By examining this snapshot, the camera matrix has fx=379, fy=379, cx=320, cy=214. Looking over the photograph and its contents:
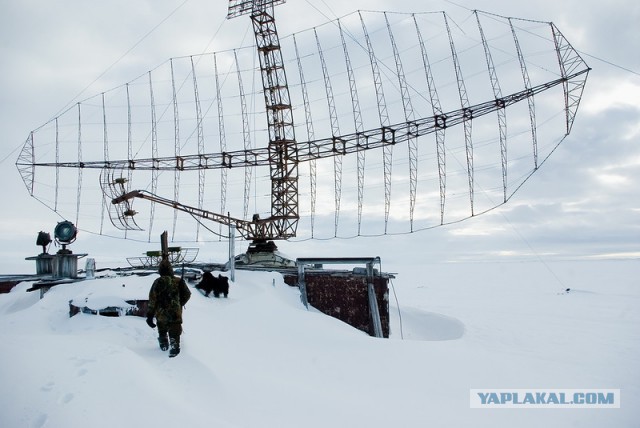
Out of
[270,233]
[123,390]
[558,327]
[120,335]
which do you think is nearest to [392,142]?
[270,233]

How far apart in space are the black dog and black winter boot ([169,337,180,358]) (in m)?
5.72

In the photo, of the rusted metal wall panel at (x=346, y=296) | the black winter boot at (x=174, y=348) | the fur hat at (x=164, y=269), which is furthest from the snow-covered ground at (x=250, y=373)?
the rusted metal wall panel at (x=346, y=296)

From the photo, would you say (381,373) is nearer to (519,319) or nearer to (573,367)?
(573,367)

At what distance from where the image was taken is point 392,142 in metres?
23.5

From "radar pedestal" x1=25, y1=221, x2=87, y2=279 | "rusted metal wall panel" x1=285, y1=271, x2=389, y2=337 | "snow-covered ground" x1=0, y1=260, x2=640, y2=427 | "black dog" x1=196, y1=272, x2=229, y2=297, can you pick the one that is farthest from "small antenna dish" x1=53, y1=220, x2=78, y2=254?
"rusted metal wall panel" x1=285, y1=271, x2=389, y2=337

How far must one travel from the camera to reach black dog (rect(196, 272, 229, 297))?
13391mm

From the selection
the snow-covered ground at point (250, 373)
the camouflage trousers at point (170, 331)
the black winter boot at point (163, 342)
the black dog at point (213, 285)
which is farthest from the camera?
the black dog at point (213, 285)

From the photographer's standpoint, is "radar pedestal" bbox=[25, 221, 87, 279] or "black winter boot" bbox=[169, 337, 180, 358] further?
"radar pedestal" bbox=[25, 221, 87, 279]

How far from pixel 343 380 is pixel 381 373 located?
3.67 ft

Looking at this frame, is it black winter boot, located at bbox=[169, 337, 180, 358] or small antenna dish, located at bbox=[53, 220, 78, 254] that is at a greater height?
small antenna dish, located at bbox=[53, 220, 78, 254]

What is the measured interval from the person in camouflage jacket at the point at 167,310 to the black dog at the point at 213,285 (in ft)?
17.7

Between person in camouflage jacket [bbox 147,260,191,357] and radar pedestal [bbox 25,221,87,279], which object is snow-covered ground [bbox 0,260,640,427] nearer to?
person in camouflage jacket [bbox 147,260,191,357]

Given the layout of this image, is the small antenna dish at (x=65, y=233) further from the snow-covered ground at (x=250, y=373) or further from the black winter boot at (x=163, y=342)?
the black winter boot at (x=163, y=342)

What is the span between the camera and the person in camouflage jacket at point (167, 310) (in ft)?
24.9
